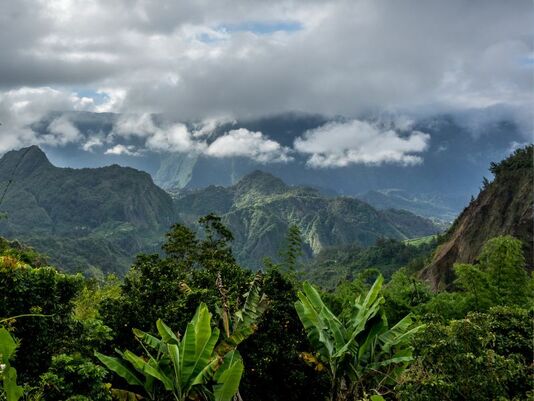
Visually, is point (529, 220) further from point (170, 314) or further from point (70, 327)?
point (70, 327)

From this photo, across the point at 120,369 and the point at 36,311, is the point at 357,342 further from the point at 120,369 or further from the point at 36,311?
the point at 36,311

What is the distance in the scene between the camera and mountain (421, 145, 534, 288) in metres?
70.6

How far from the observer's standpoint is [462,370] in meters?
10.2

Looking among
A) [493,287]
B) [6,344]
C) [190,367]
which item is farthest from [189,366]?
[493,287]

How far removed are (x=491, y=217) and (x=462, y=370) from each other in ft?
247

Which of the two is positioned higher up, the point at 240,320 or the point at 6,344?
the point at 6,344

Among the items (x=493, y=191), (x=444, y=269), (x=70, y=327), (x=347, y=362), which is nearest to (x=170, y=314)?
(x=70, y=327)

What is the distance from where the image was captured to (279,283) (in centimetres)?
2061

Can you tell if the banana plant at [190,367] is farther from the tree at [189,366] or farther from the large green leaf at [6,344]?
the large green leaf at [6,344]

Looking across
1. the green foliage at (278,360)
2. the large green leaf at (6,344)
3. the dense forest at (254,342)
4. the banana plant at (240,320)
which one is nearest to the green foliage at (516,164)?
the dense forest at (254,342)

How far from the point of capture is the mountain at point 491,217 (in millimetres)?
70625

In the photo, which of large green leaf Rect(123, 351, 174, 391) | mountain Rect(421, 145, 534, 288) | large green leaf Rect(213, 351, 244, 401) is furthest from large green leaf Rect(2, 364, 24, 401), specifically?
mountain Rect(421, 145, 534, 288)

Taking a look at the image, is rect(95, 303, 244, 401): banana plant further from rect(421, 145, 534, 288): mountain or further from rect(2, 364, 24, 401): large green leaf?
rect(421, 145, 534, 288): mountain

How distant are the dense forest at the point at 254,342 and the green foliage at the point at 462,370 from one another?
3cm
